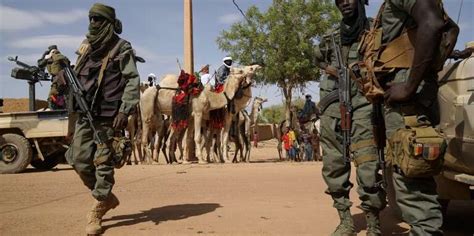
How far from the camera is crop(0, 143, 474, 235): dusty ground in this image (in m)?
4.75

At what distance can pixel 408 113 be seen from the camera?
2979 mm

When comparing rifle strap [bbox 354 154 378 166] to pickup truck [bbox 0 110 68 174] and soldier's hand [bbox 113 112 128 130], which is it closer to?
soldier's hand [bbox 113 112 128 130]

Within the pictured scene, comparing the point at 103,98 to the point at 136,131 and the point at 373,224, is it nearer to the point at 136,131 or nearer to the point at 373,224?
the point at 373,224

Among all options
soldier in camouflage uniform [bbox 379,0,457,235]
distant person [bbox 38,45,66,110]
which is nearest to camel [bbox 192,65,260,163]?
distant person [bbox 38,45,66,110]

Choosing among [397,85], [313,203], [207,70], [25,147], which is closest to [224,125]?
[207,70]

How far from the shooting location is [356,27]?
13.8 ft

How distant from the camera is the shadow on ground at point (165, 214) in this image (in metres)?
5.21

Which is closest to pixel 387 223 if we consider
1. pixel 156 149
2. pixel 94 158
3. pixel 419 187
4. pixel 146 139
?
pixel 419 187

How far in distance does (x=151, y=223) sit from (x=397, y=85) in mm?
3098

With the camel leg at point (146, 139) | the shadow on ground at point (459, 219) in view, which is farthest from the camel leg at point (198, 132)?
the shadow on ground at point (459, 219)

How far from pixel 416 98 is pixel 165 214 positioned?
11.5 feet

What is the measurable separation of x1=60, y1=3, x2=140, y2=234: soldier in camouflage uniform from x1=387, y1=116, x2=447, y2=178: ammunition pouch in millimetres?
2741

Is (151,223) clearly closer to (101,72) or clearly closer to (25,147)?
(101,72)

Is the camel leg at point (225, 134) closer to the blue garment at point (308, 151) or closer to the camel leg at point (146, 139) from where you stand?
the camel leg at point (146, 139)
